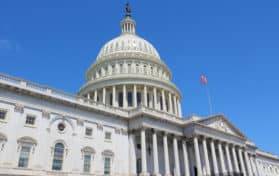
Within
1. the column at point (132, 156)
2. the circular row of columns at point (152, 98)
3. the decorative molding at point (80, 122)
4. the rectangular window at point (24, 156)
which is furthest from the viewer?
the circular row of columns at point (152, 98)

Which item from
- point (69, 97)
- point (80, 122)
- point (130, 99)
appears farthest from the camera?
point (130, 99)

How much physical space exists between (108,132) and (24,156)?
489 inches

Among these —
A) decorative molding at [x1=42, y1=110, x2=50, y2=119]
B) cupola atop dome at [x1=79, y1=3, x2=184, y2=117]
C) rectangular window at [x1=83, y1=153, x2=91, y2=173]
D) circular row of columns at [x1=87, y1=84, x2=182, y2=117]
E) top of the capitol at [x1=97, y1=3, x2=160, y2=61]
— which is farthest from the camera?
top of the capitol at [x1=97, y1=3, x2=160, y2=61]

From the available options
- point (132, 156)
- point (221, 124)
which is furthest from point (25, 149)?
point (221, 124)

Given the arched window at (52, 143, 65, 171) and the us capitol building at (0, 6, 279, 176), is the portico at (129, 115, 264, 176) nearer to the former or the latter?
the us capitol building at (0, 6, 279, 176)

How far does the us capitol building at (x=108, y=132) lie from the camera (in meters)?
29.0

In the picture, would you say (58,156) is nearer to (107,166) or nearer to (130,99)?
(107,166)

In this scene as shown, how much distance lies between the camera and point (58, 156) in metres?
31.4

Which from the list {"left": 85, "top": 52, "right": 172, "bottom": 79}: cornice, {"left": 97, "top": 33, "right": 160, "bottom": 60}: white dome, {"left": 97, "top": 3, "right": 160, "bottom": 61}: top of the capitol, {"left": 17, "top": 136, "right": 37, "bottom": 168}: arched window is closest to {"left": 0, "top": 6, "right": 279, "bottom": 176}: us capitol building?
{"left": 17, "top": 136, "right": 37, "bottom": 168}: arched window

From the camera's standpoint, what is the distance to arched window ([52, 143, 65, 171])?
101 ft

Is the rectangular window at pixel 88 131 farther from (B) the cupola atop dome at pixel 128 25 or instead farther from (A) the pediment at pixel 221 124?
(B) the cupola atop dome at pixel 128 25

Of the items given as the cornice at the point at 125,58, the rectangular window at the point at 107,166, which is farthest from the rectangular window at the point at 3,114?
the cornice at the point at 125,58

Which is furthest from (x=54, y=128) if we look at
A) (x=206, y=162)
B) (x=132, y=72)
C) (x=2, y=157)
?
(x=132, y=72)

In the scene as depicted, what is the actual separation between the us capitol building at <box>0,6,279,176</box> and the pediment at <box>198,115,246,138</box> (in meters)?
0.19
